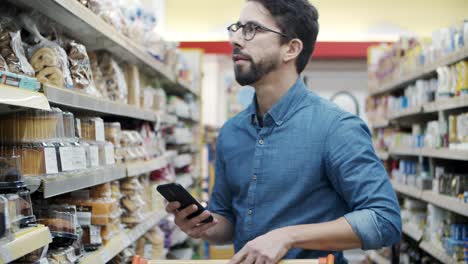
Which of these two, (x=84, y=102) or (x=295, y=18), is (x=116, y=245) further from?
(x=295, y=18)

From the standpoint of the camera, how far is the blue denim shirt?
1.82m

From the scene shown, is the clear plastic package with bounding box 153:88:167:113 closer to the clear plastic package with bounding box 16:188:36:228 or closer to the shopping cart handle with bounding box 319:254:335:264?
the clear plastic package with bounding box 16:188:36:228

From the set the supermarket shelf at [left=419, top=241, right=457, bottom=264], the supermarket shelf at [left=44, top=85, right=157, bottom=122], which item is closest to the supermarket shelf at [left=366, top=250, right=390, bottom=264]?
the supermarket shelf at [left=419, top=241, right=457, bottom=264]

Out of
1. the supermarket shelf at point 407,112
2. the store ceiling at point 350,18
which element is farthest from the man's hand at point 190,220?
the store ceiling at point 350,18

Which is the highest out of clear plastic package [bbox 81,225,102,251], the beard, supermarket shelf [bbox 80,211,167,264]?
the beard

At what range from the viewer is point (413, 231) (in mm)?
4699

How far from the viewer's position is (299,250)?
1.98 metres

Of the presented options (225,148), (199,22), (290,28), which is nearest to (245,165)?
(225,148)

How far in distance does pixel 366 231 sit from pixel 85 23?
55.4 inches

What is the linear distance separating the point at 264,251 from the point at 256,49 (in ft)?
2.55

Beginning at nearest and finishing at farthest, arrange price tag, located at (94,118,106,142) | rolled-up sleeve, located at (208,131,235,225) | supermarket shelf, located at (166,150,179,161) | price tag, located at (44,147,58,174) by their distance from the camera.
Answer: price tag, located at (44,147,58,174), rolled-up sleeve, located at (208,131,235,225), price tag, located at (94,118,106,142), supermarket shelf, located at (166,150,179,161)

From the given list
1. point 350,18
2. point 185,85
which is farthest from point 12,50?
point 350,18

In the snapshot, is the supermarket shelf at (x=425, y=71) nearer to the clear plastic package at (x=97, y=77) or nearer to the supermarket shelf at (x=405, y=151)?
the supermarket shelf at (x=405, y=151)

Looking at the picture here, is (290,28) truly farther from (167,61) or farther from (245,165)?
(167,61)
